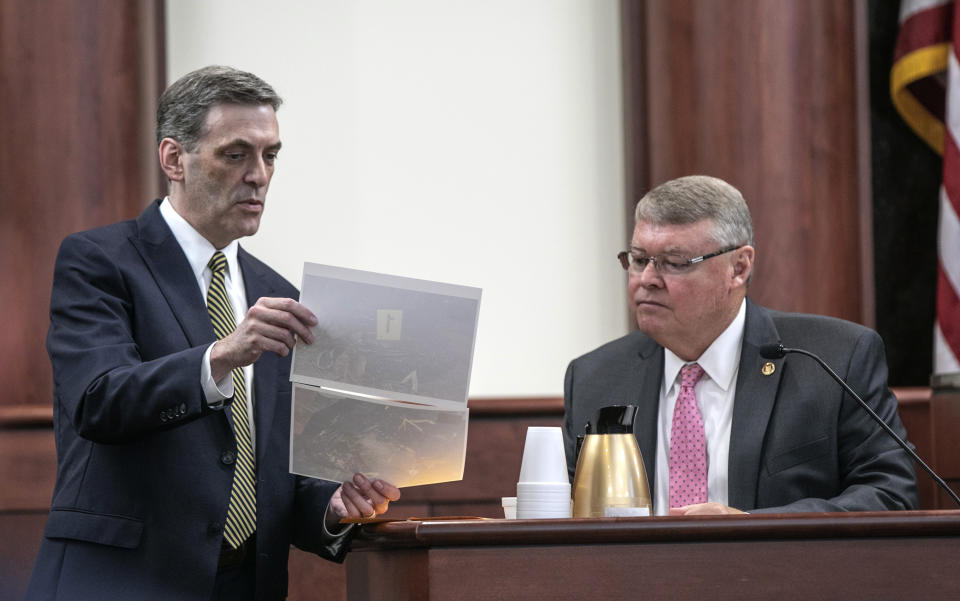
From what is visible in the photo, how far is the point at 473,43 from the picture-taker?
445cm

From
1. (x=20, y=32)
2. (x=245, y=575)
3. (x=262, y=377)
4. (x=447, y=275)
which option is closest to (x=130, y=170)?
(x=20, y=32)

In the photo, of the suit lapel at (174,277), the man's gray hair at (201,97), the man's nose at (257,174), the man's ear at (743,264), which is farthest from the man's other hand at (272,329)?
the man's ear at (743,264)

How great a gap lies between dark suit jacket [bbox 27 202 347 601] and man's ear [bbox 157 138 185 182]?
0.43ft

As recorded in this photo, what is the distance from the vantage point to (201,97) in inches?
104

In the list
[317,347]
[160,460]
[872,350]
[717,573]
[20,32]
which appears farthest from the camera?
[20,32]

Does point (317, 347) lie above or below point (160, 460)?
above

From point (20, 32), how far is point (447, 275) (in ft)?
5.57

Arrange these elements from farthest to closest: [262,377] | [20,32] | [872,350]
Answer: [20,32]
[872,350]
[262,377]

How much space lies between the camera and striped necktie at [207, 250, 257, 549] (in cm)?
247

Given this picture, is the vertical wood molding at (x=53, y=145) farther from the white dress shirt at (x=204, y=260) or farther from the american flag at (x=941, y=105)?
the american flag at (x=941, y=105)

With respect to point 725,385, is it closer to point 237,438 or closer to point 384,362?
point 384,362

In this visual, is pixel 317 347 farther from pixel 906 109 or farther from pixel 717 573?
pixel 906 109

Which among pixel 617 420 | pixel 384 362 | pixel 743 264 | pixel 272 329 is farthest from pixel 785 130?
pixel 272 329

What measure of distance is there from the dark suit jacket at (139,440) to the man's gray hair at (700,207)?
1.08 meters
